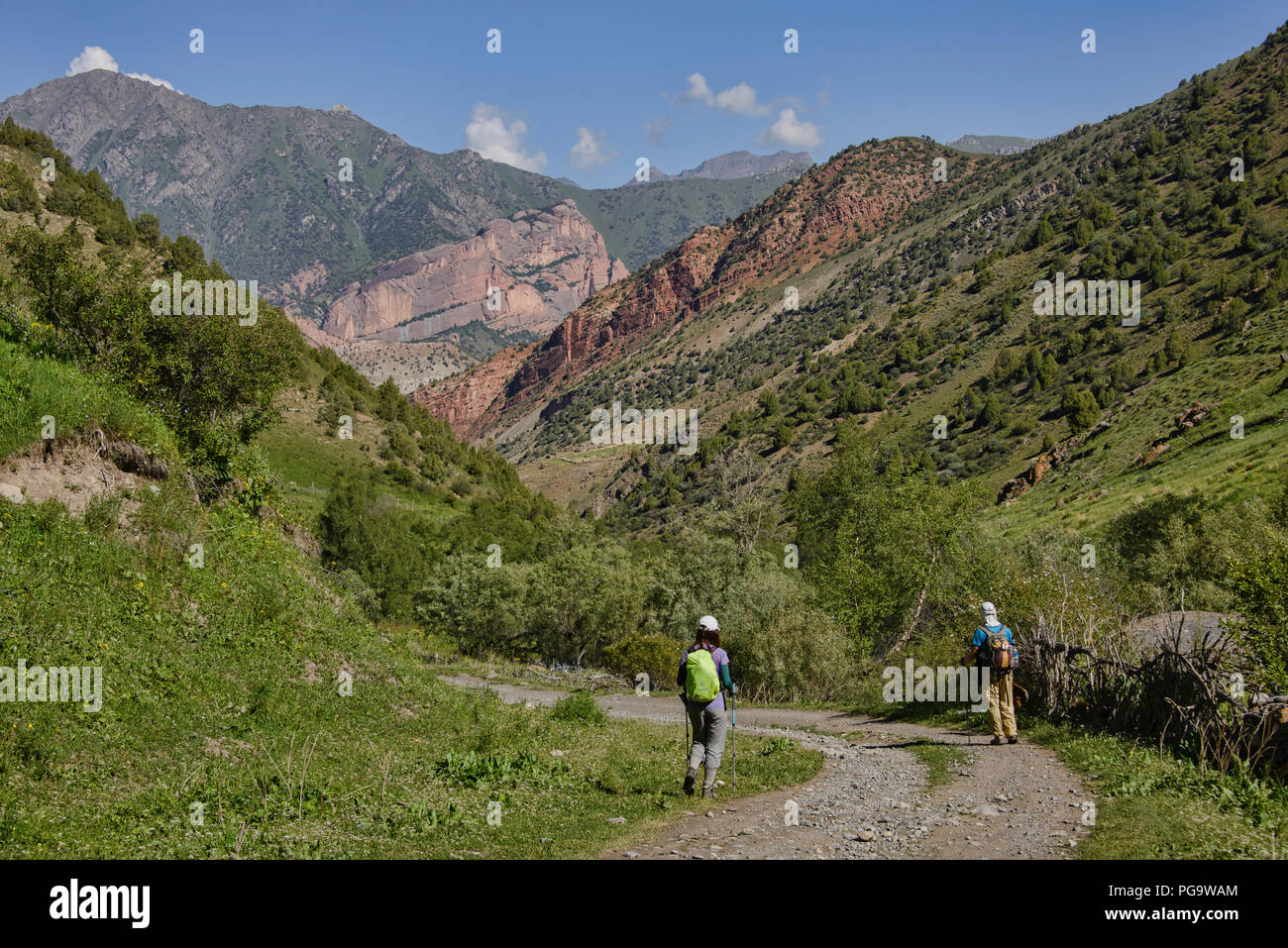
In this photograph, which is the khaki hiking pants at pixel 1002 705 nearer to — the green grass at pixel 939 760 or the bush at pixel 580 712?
the green grass at pixel 939 760

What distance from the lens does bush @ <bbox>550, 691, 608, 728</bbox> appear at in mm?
17406

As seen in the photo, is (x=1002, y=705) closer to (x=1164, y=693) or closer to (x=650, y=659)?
(x=1164, y=693)

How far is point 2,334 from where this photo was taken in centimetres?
1742

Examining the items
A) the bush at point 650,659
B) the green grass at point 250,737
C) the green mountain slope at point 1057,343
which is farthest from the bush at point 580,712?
the green mountain slope at point 1057,343

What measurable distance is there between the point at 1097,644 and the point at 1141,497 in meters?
49.4

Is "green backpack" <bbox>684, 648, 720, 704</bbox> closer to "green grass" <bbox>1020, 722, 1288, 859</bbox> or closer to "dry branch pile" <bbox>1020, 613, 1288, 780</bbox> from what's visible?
"green grass" <bbox>1020, 722, 1288, 859</bbox>

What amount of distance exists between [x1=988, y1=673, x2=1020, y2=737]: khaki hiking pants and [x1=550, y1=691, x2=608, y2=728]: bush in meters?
8.04

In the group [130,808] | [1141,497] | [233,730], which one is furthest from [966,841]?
[1141,497]

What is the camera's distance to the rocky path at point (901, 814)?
24.1 ft

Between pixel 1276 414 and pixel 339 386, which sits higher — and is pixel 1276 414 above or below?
below

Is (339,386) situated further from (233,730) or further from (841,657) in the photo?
(233,730)

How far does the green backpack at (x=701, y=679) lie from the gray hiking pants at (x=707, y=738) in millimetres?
189
